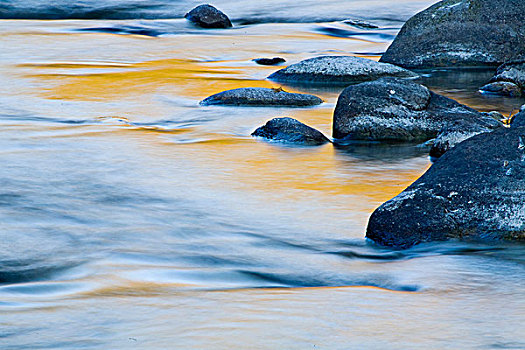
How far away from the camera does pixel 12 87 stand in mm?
9062

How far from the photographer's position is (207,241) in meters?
4.12

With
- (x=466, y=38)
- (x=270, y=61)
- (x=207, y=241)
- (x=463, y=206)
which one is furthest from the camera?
(x=270, y=61)

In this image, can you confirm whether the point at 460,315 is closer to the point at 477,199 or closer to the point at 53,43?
the point at 477,199

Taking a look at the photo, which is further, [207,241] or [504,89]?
[504,89]

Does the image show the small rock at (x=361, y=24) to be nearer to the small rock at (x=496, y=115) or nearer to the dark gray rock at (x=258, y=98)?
the dark gray rock at (x=258, y=98)

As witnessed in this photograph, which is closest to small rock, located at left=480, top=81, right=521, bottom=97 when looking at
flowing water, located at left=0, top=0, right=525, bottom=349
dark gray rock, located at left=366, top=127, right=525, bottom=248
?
flowing water, located at left=0, top=0, right=525, bottom=349

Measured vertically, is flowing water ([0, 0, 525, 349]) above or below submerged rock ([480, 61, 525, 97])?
below

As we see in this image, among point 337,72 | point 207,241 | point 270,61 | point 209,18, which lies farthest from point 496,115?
point 209,18

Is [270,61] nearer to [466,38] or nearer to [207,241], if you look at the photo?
[466,38]

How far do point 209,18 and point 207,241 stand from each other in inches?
493

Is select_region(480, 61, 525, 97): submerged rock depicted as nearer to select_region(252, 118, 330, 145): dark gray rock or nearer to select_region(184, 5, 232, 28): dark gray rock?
select_region(252, 118, 330, 145): dark gray rock

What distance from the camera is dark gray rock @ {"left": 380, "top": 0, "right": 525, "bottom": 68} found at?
1120 centimetres

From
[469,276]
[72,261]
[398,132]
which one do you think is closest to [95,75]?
[398,132]

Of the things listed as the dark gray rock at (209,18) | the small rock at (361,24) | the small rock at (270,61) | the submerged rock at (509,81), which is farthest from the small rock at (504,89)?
the dark gray rock at (209,18)
